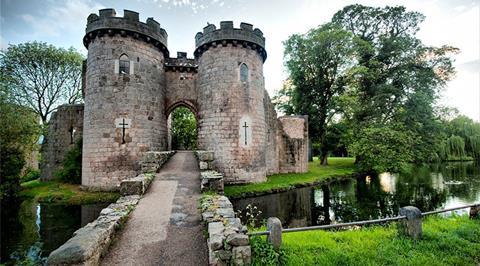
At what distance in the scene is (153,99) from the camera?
40.0 ft

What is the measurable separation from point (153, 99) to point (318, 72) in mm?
14927

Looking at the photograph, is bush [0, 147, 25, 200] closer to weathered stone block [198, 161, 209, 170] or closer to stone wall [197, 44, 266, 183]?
stone wall [197, 44, 266, 183]

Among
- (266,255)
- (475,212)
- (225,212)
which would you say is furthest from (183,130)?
(475,212)

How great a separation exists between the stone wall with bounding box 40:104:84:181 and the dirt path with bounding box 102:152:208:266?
10825 mm

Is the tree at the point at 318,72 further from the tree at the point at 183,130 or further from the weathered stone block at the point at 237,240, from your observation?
the weathered stone block at the point at 237,240

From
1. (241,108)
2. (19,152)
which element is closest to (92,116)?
(19,152)

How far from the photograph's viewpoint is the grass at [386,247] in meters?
4.17

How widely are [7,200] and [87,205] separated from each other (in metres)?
5.19

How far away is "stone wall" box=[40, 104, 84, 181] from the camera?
548 inches

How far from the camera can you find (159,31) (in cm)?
1234

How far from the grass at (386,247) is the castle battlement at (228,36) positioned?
1029cm

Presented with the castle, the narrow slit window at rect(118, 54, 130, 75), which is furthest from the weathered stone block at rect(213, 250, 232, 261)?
the narrow slit window at rect(118, 54, 130, 75)

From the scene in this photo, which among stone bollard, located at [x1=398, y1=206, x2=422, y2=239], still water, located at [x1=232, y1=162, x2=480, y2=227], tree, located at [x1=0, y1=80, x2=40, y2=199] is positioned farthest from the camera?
tree, located at [x1=0, y1=80, x2=40, y2=199]

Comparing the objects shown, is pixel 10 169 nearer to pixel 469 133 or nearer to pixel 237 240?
pixel 237 240
